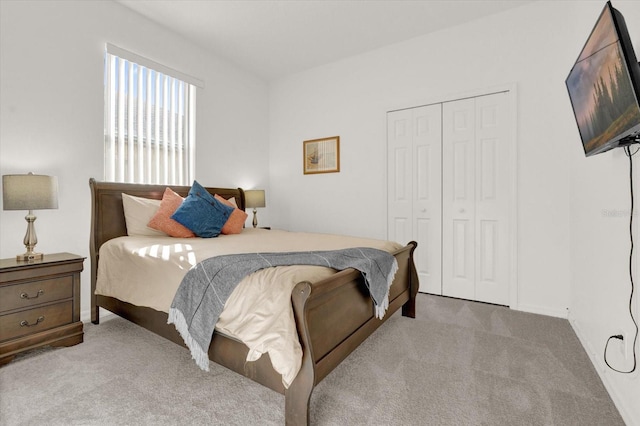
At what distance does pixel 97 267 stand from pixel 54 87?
157 cm

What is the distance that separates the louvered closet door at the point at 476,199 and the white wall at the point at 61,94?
3.35 m

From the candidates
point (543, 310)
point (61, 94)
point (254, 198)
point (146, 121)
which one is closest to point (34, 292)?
point (61, 94)

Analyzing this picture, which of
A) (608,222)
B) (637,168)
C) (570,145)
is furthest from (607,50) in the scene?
(570,145)

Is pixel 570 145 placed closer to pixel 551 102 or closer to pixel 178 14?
pixel 551 102

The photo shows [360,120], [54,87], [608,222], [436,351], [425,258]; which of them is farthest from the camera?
[360,120]

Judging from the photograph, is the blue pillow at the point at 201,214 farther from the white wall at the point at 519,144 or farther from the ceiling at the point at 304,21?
the ceiling at the point at 304,21

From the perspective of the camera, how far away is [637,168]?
146 centimetres

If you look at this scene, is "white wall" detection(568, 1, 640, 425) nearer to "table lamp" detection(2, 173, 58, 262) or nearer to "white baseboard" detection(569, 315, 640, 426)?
"white baseboard" detection(569, 315, 640, 426)

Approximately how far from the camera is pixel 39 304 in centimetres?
212

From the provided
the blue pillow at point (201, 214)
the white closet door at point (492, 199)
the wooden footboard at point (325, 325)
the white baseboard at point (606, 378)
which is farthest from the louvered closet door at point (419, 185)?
the blue pillow at point (201, 214)

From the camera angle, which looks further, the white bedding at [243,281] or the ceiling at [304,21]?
the ceiling at [304,21]

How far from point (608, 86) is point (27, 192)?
3.47 m

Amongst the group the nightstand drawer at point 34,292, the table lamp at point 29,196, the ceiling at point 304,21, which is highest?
the ceiling at point 304,21

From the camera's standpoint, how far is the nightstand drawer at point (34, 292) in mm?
1977
